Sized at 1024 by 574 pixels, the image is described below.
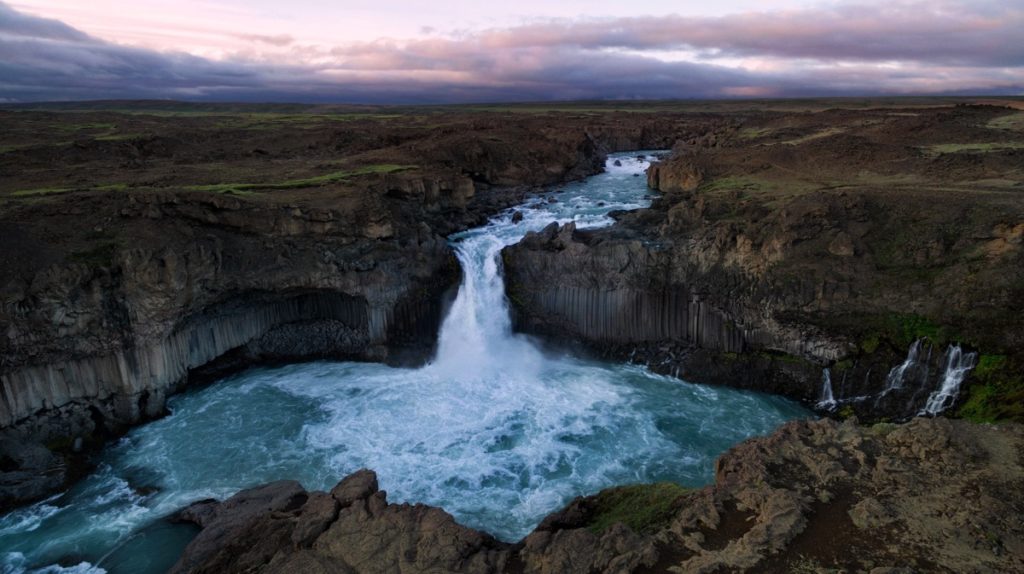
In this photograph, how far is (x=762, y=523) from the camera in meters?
12.0

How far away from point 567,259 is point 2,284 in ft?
73.4

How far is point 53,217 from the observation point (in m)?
25.3

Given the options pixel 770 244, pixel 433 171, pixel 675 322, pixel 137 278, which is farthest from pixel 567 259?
pixel 137 278

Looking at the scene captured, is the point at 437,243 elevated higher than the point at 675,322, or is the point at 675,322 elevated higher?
the point at 437,243

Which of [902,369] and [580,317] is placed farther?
[580,317]

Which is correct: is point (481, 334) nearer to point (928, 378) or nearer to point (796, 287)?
point (796, 287)

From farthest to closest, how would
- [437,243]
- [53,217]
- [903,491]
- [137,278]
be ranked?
[437,243], [53,217], [137,278], [903,491]

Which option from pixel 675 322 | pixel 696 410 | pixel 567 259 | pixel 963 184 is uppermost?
pixel 963 184

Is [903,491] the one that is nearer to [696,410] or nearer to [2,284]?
[696,410]

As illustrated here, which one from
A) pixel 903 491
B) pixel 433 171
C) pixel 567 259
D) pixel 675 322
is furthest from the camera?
pixel 433 171

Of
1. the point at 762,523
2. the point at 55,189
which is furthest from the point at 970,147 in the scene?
the point at 55,189

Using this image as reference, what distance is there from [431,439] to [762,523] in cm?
1299

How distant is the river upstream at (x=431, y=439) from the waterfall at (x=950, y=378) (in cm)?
459

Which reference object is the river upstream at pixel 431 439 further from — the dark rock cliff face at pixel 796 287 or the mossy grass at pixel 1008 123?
the mossy grass at pixel 1008 123
